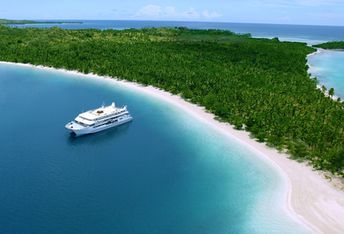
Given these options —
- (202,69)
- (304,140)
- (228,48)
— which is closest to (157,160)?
(304,140)

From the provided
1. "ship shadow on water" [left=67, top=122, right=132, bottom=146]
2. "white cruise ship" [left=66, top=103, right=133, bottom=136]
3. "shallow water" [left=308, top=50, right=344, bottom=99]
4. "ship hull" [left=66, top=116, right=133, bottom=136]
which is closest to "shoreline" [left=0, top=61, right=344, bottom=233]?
"ship shadow on water" [left=67, top=122, right=132, bottom=146]

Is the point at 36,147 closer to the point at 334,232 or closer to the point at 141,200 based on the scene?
the point at 141,200

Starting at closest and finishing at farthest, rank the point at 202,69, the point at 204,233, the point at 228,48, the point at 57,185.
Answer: the point at 204,233
the point at 57,185
the point at 202,69
the point at 228,48

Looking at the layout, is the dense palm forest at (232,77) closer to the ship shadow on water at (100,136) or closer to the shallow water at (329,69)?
the shallow water at (329,69)

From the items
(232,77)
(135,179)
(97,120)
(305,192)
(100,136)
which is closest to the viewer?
(305,192)

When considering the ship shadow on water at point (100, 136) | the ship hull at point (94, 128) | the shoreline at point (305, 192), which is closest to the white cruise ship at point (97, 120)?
the ship hull at point (94, 128)

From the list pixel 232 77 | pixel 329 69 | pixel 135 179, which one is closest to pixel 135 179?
pixel 135 179

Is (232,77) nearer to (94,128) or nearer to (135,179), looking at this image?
(94,128)
